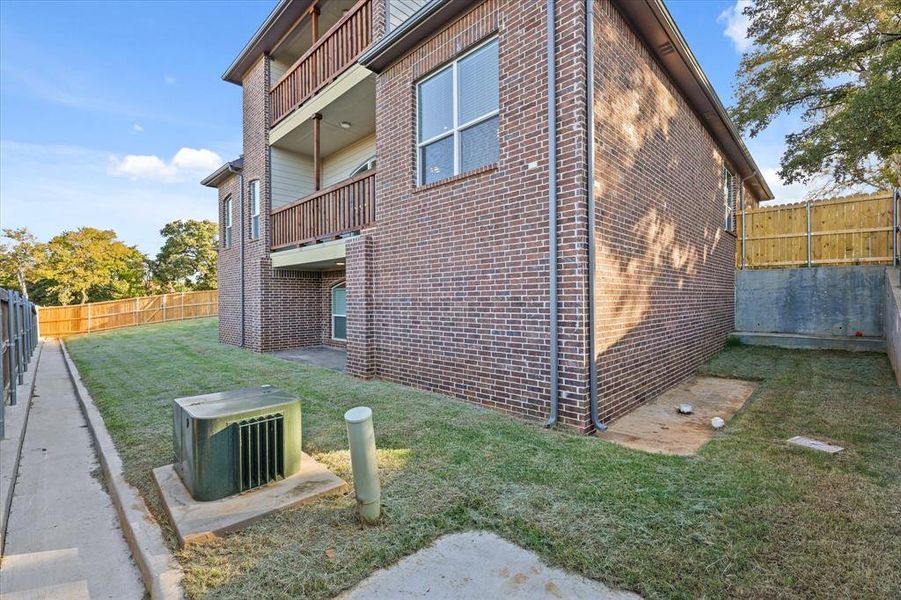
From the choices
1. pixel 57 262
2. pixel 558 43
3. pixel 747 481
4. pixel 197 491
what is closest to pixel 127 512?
pixel 197 491

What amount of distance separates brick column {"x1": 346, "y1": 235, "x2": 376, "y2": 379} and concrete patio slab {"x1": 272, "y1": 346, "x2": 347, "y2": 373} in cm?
87

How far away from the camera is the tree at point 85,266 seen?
26641mm

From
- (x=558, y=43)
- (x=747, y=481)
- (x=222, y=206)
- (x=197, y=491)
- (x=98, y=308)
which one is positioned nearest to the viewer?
(x=197, y=491)

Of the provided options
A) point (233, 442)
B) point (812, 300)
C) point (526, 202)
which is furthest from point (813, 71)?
point (233, 442)

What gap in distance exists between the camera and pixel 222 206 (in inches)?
553

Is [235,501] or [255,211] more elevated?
[255,211]

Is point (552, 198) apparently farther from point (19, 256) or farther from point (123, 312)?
point (19, 256)

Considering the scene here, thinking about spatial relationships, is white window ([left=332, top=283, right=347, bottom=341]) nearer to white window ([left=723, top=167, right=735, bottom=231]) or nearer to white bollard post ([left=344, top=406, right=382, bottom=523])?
white bollard post ([left=344, top=406, right=382, bottom=523])

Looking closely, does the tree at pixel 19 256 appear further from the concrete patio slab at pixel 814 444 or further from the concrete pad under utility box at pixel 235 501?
the concrete patio slab at pixel 814 444

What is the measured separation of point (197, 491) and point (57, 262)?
Answer: 32770 mm

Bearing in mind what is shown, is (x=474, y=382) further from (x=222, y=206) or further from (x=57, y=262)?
(x=57, y=262)

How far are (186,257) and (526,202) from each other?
3486cm

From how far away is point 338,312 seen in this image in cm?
1184

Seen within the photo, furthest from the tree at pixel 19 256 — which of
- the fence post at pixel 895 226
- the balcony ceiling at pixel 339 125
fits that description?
the fence post at pixel 895 226
